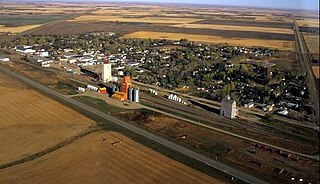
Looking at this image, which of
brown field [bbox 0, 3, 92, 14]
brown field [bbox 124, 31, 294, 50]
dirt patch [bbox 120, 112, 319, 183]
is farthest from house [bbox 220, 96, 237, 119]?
brown field [bbox 124, 31, 294, 50]

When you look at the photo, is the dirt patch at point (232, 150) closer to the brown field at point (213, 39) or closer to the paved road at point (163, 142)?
the paved road at point (163, 142)

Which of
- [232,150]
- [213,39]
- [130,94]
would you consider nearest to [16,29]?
[213,39]

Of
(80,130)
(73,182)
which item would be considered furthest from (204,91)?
(73,182)

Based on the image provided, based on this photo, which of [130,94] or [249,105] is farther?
[130,94]

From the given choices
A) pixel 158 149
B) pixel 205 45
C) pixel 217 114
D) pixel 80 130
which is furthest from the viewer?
pixel 205 45

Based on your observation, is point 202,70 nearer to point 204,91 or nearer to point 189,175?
point 204,91

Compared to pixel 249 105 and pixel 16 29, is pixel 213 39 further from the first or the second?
pixel 249 105
